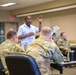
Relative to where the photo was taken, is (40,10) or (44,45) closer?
(44,45)

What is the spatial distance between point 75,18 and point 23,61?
20.1 ft

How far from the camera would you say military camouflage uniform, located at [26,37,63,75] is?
278 cm

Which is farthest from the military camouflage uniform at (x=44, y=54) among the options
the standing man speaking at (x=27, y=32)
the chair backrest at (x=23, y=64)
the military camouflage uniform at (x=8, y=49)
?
the standing man speaking at (x=27, y=32)

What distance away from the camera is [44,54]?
280 cm

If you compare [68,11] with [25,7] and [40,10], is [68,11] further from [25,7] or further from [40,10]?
[25,7]

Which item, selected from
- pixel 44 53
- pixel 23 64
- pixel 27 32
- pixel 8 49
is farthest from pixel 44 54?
pixel 27 32

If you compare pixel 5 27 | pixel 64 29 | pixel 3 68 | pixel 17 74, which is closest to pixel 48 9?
pixel 64 29

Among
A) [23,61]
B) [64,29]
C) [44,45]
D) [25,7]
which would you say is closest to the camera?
[23,61]

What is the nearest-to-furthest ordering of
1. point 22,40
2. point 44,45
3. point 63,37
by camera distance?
1. point 44,45
2. point 22,40
3. point 63,37

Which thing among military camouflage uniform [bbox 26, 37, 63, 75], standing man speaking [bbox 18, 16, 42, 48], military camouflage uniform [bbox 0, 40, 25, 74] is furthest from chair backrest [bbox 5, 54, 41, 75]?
standing man speaking [bbox 18, 16, 42, 48]

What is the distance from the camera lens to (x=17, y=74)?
2.50 m

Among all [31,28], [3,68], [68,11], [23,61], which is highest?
[68,11]

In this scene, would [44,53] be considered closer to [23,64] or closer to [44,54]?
[44,54]

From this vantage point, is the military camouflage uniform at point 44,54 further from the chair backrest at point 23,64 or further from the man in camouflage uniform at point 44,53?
the chair backrest at point 23,64
